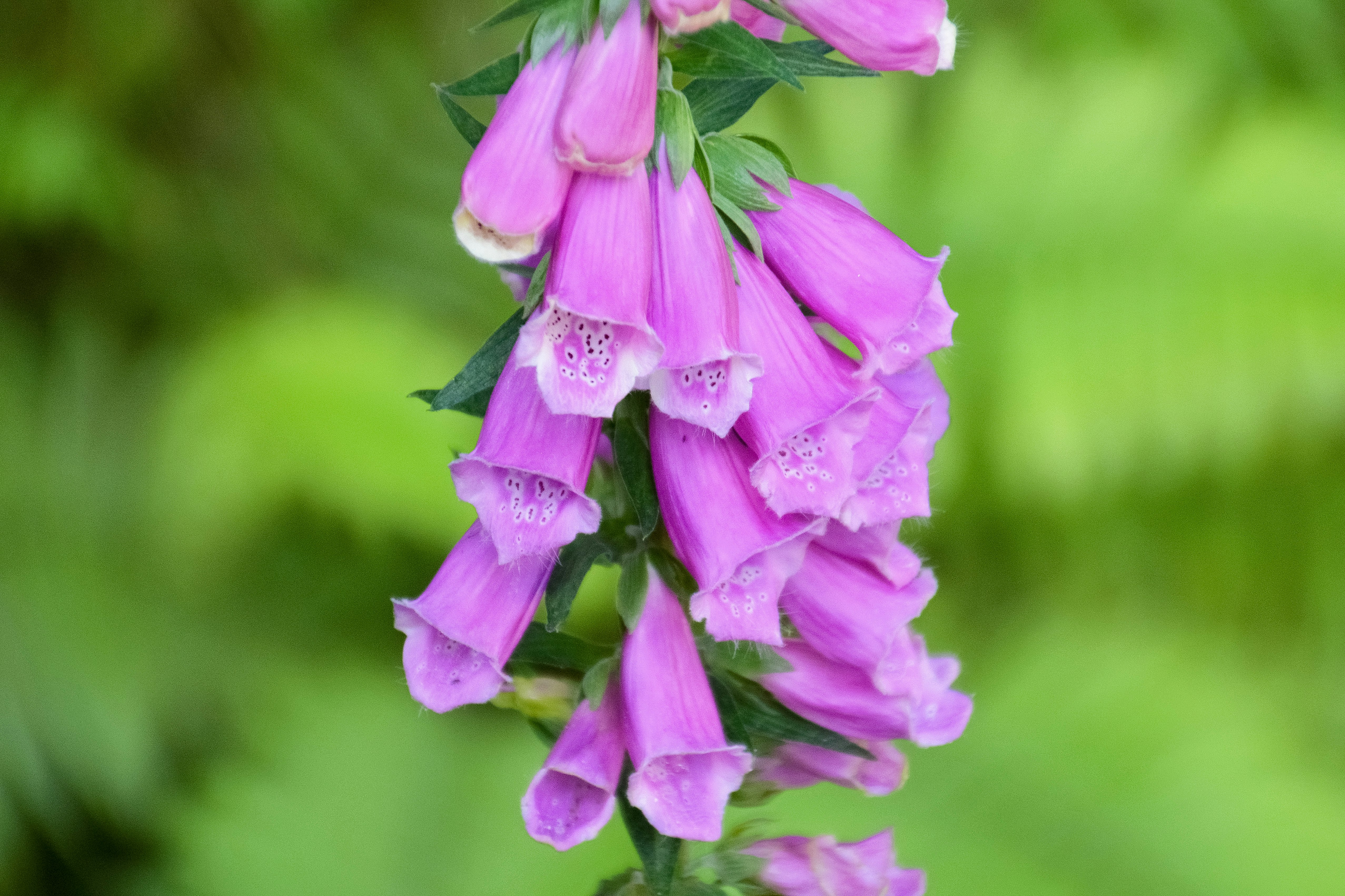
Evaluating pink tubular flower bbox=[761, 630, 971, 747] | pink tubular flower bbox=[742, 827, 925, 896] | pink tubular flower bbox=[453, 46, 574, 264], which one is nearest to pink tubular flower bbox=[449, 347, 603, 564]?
pink tubular flower bbox=[453, 46, 574, 264]

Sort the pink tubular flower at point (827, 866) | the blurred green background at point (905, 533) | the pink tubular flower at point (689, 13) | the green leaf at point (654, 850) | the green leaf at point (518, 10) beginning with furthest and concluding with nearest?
1. the blurred green background at point (905, 533)
2. the pink tubular flower at point (827, 866)
3. the green leaf at point (654, 850)
4. the green leaf at point (518, 10)
5. the pink tubular flower at point (689, 13)

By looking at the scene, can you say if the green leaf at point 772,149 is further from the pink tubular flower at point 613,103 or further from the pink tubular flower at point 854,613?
the pink tubular flower at point 854,613

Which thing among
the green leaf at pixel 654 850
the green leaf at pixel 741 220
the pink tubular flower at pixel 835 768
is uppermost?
the green leaf at pixel 741 220

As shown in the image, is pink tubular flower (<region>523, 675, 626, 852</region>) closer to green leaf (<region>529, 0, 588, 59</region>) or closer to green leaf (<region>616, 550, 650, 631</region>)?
green leaf (<region>616, 550, 650, 631</region>)

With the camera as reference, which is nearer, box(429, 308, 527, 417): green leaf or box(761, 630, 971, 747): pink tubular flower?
box(429, 308, 527, 417): green leaf

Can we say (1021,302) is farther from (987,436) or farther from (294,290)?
(294,290)

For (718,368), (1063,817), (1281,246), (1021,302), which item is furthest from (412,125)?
(718,368)

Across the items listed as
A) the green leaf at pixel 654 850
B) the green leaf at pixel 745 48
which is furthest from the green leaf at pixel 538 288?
the green leaf at pixel 654 850

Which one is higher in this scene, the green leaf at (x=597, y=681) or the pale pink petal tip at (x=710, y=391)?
the pale pink petal tip at (x=710, y=391)
